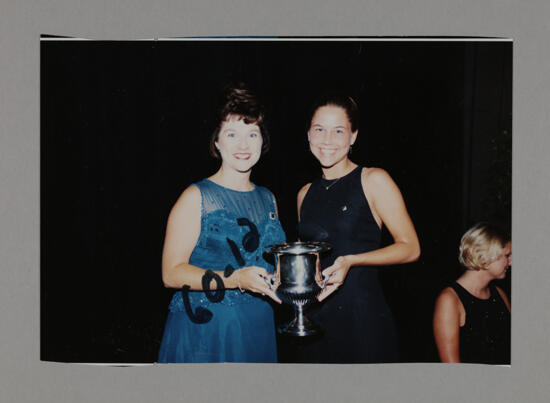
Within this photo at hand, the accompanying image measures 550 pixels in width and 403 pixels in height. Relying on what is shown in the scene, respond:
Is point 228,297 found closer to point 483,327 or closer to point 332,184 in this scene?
point 332,184

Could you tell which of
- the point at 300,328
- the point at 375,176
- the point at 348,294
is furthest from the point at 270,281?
the point at 375,176

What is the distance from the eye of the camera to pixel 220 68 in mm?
2605

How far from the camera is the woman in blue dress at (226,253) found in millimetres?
2529

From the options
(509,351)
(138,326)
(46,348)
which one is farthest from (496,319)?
(46,348)

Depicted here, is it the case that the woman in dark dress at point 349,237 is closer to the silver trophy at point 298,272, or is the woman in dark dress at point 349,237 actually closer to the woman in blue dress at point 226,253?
the silver trophy at point 298,272

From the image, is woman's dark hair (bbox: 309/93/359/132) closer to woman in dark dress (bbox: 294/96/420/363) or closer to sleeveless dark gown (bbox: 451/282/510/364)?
woman in dark dress (bbox: 294/96/420/363)

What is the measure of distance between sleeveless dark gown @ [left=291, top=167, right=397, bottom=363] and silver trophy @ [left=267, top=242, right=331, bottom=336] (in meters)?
0.15

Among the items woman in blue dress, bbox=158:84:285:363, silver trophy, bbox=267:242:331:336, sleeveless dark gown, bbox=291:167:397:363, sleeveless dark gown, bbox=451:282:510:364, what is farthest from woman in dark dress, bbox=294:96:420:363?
sleeveless dark gown, bbox=451:282:510:364

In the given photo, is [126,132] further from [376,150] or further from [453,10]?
[453,10]

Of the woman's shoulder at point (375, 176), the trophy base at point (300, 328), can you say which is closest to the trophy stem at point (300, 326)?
the trophy base at point (300, 328)

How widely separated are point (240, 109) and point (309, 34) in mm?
535

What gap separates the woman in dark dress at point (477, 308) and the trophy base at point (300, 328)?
65 cm

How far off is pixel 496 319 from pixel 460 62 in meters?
1.37

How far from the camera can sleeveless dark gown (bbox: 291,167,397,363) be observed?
254 cm
